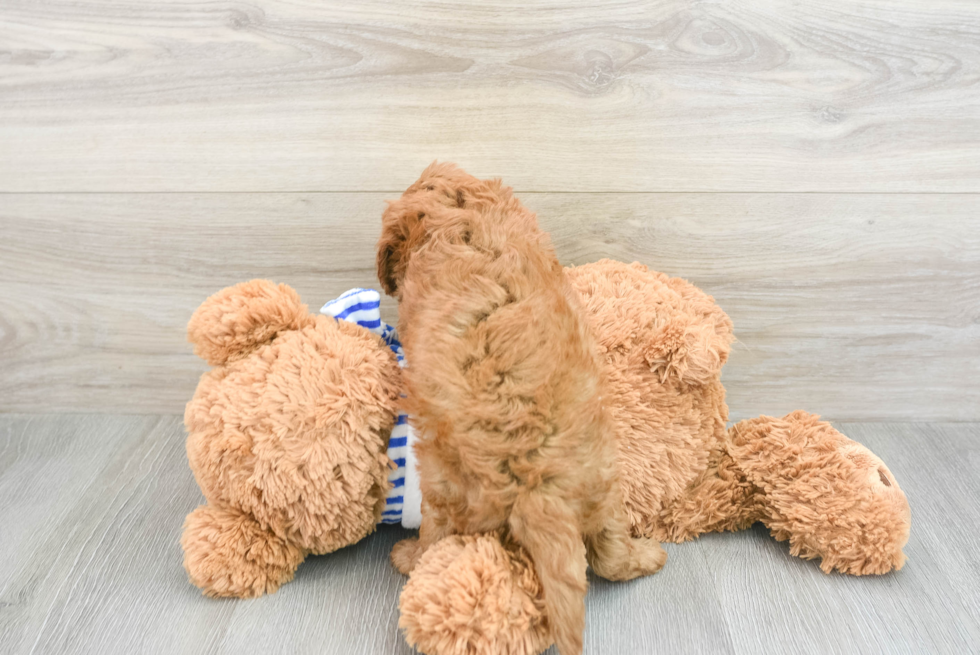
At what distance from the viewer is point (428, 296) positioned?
62 centimetres

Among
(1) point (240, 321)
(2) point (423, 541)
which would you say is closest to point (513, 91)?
(1) point (240, 321)

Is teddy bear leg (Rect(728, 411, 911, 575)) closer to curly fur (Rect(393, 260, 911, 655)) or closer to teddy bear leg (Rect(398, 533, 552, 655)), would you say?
curly fur (Rect(393, 260, 911, 655))

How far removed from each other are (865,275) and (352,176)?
73cm

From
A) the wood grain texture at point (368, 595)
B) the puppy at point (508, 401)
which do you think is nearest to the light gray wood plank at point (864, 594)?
the wood grain texture at point (368, 595)

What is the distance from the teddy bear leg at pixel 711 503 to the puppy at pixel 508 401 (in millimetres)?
130

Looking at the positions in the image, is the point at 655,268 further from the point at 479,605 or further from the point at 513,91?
the point at 479,605

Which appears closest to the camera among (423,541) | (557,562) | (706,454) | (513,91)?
(557,562)

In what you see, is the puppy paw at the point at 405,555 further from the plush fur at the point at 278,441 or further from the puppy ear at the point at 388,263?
the puppy ear at the point at 388,263

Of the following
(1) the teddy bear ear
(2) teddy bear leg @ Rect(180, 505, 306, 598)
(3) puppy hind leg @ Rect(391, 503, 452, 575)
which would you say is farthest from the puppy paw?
(1) the teddy bear ear

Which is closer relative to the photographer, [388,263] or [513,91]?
[388,263]

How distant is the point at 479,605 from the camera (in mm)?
544

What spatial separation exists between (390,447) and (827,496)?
480 millimetres

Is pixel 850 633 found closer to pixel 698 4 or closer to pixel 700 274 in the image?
pixel 700 274

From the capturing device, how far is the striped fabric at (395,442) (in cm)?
70
